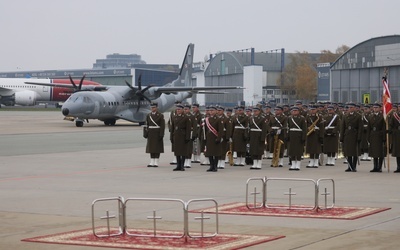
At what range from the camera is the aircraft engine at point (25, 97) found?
86.4m

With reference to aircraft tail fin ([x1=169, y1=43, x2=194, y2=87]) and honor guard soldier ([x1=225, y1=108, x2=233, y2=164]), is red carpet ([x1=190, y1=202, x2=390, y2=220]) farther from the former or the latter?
aircraft tail fin ([x1=169, y1=43, x2=194, y2=87])

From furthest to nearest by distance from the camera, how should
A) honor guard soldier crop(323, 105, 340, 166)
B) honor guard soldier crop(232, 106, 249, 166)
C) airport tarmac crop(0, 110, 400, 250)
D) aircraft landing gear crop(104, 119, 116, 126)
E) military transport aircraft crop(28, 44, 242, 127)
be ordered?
aircraft landing gear crop(104, 119, 116, 126) < military transport aircraft crop(28, 44, 242, 127) < honor guard soldier crop(323, 105, 340, 166) < honor guard soldier crop(232, 106, 249, 166) < airport tarmac crop(0, 110, 400, 250)

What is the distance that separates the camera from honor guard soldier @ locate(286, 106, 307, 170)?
2119cm

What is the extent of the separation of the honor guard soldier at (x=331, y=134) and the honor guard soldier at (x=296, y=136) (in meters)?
1.55

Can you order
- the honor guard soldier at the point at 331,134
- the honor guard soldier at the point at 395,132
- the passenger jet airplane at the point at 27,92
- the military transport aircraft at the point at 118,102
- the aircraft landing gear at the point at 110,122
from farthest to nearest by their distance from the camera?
the passenger jet airplane at the point at 27,92
the aircraft landing gear at the point at 110,122
the military transport aircraft at the point at 118,102
the honor guard soldier at the point at 331,134
the honor guard soldier at the point at 395,132

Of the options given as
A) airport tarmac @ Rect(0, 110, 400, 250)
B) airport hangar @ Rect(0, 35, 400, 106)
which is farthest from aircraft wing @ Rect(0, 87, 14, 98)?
airport tarmac @ Rect(0, 110, 400, 250)

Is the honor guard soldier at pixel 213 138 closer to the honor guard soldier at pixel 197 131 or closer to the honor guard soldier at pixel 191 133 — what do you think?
the honor guard soldier at pixel 191 133

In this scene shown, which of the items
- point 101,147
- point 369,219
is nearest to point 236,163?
point 101,147

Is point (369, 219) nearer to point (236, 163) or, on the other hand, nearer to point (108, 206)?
point (108, 206)

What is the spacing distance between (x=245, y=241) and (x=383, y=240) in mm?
1640

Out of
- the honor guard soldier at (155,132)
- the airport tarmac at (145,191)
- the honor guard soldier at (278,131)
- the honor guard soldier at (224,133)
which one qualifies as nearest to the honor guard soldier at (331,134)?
the airport tarmac at (145,191)

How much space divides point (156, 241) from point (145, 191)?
238 inches

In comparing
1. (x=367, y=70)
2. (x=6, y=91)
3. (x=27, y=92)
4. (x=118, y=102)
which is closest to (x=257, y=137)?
(x=118, y=102)

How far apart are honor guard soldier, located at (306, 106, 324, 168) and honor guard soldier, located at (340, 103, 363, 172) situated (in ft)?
4.00
